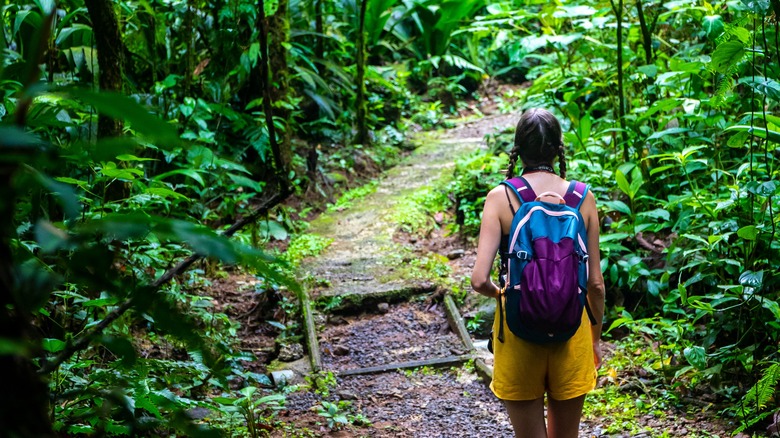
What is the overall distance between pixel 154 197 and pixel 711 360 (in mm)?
2757

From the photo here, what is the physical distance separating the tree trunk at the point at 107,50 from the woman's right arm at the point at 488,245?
2.11m

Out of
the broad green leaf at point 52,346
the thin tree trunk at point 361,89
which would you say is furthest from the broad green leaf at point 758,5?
the thin tree trunk at point 361,89

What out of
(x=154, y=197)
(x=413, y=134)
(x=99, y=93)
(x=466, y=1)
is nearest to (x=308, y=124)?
(x=413, y=134)

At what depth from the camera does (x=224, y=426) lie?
10.8ft

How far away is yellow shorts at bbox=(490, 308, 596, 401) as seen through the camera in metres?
2.44

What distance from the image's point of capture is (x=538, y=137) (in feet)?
8.18

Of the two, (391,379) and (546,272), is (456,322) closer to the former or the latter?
(391,379)

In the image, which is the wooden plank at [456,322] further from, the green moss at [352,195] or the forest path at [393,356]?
the green moss at [352,195]

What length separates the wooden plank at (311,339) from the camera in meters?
4.31

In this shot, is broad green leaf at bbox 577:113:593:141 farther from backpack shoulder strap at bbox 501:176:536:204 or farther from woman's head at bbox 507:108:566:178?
backpack shoulder strap at bbox 501:176:536:204

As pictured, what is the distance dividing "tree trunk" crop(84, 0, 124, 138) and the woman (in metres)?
2.15

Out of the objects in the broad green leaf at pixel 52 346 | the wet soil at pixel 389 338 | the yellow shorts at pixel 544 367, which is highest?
the broad green leaf at pixel 52 346

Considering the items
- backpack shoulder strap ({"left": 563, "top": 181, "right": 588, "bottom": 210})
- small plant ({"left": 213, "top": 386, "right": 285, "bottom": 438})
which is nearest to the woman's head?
backpack shoulder strap ({"left": 563, "top": 181, "right": 588, "bottom": 210})

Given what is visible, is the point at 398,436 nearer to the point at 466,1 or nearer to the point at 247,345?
the point at 247,345
